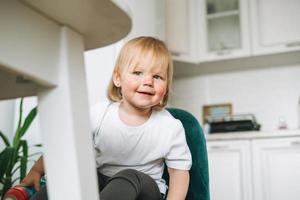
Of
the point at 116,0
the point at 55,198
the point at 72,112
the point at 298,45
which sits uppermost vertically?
the point at 298,45

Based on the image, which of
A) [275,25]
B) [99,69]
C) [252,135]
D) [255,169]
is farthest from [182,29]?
[255,169]

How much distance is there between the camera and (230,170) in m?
2.90

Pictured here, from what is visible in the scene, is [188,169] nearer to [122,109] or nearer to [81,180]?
[122,109]

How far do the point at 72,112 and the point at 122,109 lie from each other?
0.63m

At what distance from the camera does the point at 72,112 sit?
0.54 meters

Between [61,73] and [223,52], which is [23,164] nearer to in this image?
[61,73]

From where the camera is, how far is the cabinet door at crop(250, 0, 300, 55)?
3.04 metres

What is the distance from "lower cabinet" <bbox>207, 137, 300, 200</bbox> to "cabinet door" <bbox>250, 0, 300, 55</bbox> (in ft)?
2.45

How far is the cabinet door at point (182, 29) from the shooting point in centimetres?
326

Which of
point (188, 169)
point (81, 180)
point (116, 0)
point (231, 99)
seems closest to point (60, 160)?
point (81, 180)

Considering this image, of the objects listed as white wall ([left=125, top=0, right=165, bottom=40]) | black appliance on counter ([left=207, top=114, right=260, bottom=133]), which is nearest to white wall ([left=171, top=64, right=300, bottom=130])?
black appliance on counter ([left=207, top=114, right=260, bottom=133])

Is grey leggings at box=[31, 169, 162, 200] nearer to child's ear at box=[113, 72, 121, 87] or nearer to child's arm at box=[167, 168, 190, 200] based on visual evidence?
child's arm at box=[167, 168, 190, 200]

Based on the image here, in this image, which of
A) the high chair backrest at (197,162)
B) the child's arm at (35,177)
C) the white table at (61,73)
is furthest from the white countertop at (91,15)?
the high chair backrest at (197,162)

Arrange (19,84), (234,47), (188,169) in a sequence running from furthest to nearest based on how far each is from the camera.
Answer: (234,47)
(188,169)
(19,84)
